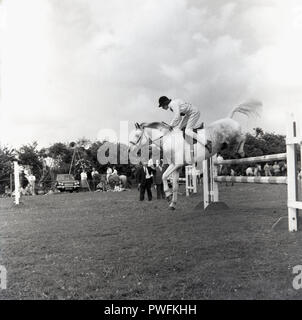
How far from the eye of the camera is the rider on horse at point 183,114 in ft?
15.8

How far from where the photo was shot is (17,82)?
364cm

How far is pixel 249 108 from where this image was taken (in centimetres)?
547

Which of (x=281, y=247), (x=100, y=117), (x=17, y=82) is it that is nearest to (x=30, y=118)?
(x=17, y=82)

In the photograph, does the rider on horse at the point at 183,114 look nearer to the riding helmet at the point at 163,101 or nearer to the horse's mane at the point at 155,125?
the riding helmet at the point at 163,101

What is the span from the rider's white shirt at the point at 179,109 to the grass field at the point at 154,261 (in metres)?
1.50

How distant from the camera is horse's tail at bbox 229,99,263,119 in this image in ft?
16.7

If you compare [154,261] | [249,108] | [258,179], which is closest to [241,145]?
[249,108]

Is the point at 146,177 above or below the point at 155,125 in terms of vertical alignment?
below

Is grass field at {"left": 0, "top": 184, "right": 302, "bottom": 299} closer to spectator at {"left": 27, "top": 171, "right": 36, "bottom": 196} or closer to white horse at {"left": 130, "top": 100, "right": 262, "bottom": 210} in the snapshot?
white horse at {"left": 130, "top": 100, "right": 262, "bottom": 210}

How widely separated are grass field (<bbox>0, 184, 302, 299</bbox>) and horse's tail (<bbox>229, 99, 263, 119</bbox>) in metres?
1.63

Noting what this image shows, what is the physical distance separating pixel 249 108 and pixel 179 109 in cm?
116

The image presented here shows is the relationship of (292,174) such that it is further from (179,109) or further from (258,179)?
(179,109)

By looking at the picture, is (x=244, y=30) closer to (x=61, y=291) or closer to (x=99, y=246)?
(x=99, y=246)
